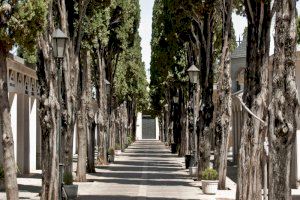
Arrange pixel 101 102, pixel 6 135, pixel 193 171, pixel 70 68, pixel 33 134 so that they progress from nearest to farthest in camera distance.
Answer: pixel 6 135 < pixel 70 68 < pixel 193 171 < pixel 33 134 < pixel 101 102

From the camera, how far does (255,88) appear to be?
16.1 metres

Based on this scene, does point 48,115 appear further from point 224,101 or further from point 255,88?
point 224,101

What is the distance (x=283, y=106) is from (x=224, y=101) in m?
14.5

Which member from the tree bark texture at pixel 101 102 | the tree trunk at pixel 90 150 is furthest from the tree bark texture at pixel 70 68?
the tree bark texture at pixel 101 102

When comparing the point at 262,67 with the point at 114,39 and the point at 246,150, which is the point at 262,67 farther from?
the point at 114,39

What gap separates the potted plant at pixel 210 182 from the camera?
23.8 m

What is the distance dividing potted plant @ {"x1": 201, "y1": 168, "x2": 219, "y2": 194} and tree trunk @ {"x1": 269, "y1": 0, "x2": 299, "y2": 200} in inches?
549

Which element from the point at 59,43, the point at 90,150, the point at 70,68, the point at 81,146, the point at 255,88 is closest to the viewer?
the point at 255,88

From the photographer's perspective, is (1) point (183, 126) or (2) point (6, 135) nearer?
(2) point (6, 135)

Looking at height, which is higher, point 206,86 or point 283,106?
point 206,86

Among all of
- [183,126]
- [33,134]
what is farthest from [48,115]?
[183,126]

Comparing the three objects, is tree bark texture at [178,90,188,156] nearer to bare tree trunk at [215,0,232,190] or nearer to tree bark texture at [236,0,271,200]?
bare tree trunk at [215,0,232,190]

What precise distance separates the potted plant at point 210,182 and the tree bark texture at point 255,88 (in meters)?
7.40

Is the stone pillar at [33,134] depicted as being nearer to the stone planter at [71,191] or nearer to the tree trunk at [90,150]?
the tree trunk at [90,150]
